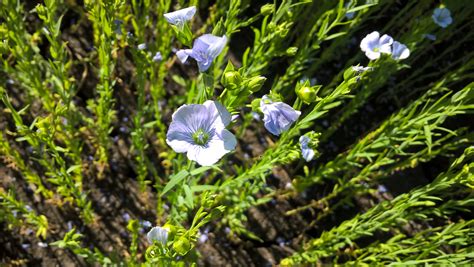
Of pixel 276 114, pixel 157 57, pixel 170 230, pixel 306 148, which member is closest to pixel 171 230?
pixel 170 230

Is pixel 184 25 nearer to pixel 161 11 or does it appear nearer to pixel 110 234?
pixel 161 11

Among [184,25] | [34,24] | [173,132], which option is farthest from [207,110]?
[34,24]

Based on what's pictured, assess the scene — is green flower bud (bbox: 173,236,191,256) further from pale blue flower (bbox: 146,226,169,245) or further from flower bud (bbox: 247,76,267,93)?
flower bud (bbox: 247,76,267,93)

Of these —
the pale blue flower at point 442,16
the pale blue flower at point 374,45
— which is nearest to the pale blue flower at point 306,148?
the pale blue flower at point 374,45

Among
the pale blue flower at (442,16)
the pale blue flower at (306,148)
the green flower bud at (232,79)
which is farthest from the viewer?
the pale blue flower at (442,16)

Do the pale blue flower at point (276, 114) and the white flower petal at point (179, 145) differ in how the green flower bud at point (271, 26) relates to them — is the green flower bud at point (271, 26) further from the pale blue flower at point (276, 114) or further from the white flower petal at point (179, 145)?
the white flower petal at point (179, 145)

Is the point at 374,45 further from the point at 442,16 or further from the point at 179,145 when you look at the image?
the point at 179,145
